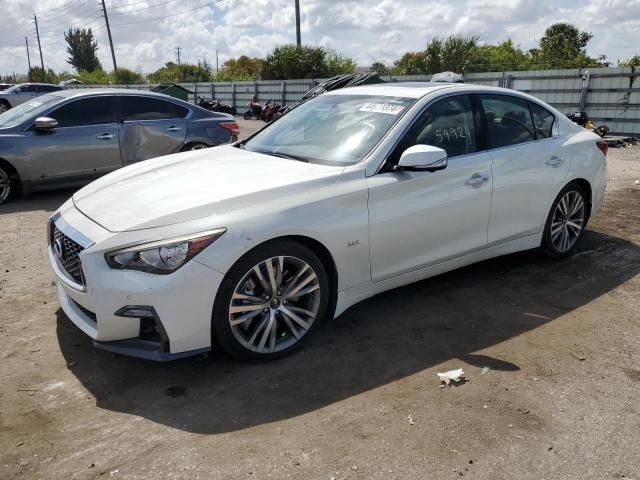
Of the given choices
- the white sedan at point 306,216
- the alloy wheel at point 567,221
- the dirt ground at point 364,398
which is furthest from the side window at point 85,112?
the alloy wheel at point 567,221

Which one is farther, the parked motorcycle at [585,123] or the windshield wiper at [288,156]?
the parked motorcycle at [585,123]

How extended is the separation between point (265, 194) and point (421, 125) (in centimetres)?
138

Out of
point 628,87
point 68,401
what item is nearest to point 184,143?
point 68,401

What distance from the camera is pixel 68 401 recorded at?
10.1 feet

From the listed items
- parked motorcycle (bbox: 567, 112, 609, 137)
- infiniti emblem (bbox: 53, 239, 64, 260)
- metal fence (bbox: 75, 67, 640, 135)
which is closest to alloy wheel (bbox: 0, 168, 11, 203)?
infiniti emblem (bbox: 53, 239, 64, 260)

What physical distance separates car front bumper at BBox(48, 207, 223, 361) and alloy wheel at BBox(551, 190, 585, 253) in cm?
346

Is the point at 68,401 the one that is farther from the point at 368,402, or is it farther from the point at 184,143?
the point at 184,143

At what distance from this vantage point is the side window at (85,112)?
786 centimetres

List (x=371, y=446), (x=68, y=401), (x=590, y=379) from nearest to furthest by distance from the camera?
1. (x=371, y=446)
2. (x=68, y=401)
3. (x=590, y=379)

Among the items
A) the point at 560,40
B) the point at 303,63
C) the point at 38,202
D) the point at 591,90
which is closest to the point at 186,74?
the point at 303,63

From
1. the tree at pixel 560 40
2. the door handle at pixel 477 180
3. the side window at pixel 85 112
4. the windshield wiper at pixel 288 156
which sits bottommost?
the door handle at pixel 477 180

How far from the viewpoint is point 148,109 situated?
8.41 m

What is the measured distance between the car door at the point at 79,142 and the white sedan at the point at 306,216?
4.03 metres

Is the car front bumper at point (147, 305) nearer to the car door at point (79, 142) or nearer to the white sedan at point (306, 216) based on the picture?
the white sedan at point (306, 216)
